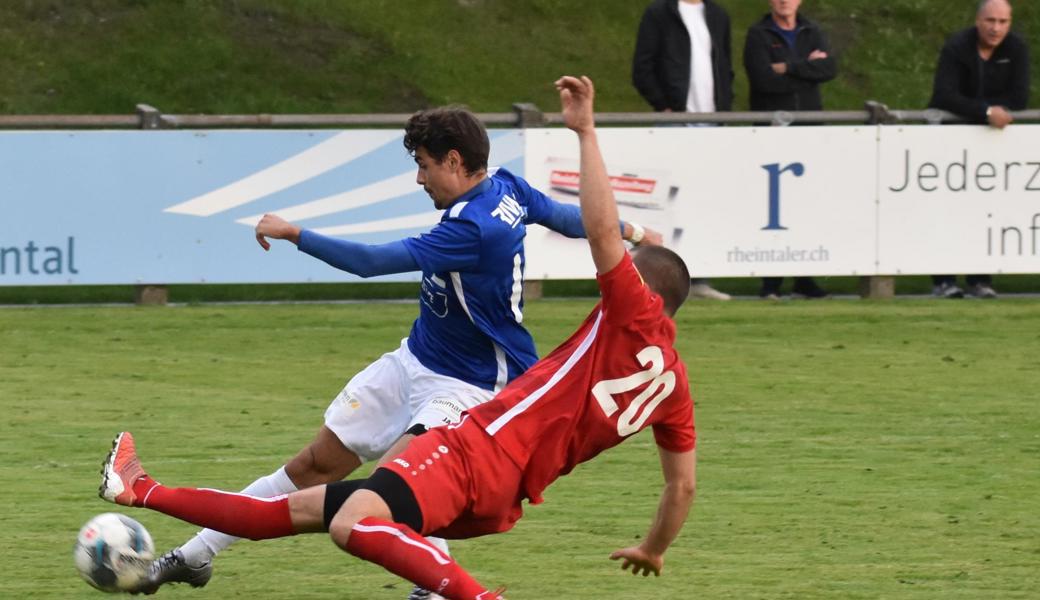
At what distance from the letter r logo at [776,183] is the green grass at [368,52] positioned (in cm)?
807

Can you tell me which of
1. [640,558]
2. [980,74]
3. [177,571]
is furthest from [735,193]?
[640,558]

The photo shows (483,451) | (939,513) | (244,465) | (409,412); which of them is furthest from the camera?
(244,465)

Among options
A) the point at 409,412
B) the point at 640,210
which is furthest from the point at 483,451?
the point at 640,210

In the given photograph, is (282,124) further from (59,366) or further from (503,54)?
(503,54)

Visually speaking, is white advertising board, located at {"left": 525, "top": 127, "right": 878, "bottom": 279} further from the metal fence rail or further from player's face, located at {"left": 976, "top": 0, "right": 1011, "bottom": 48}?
player's face, located at {"left": 976, "top": 0, "right": 1011, "bottom": 48}

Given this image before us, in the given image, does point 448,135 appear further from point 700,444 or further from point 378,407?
point 700,444

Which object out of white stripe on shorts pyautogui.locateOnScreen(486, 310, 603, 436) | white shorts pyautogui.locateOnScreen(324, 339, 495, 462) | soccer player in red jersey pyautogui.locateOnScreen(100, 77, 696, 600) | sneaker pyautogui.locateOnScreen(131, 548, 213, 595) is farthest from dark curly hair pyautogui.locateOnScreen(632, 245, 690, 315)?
sneaker pyautogui.locateOnScreen(131, 548, 213, 595)

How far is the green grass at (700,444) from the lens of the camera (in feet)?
22.3

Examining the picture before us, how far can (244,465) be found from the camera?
880cm

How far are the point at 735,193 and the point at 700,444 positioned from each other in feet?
19.6

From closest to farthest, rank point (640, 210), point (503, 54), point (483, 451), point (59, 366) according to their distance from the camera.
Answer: point (483, 451), point (59, 366), point (640, 210), point (503, 54)

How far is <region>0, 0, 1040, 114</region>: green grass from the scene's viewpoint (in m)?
23.0

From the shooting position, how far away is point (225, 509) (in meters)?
5.71

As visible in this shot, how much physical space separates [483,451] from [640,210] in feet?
31.8
